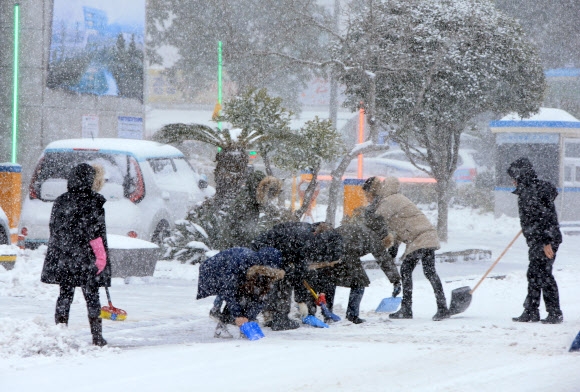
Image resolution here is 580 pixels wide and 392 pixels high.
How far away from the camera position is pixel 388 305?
34.0 feet

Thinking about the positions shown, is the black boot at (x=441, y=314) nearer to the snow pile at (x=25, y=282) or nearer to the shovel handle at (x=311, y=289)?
the shovel handle at (x=311, y=289)

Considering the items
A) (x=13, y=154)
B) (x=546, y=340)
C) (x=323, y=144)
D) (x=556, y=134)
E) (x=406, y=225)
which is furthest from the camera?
(x=556, y=134)

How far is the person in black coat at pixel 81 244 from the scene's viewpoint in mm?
7566

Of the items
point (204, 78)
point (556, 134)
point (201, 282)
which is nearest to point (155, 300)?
point (201, 282)

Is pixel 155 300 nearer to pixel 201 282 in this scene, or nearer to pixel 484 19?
pixel 201 282

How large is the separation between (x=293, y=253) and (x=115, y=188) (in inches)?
201

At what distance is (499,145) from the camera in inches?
1003

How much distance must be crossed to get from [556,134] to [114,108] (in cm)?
1103

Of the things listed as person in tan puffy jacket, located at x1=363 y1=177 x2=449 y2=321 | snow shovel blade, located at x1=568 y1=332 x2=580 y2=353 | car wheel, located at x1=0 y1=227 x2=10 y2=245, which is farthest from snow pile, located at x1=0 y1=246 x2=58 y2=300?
snow shovel blade, located at x1=568 y1=332 x2=580 y2=353

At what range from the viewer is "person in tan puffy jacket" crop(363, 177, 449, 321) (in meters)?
9.80

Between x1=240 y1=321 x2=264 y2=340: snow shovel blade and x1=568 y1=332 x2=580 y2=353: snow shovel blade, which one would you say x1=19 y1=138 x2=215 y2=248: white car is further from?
x1=568 y1=332 x2=580 y2=353: snow shovel blade

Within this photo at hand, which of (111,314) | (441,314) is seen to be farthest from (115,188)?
(441,314)

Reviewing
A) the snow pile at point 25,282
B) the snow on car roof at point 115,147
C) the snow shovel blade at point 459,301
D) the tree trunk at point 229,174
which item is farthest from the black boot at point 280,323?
the tree trunk at point 229,174

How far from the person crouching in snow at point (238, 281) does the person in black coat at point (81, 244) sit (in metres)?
0.94
